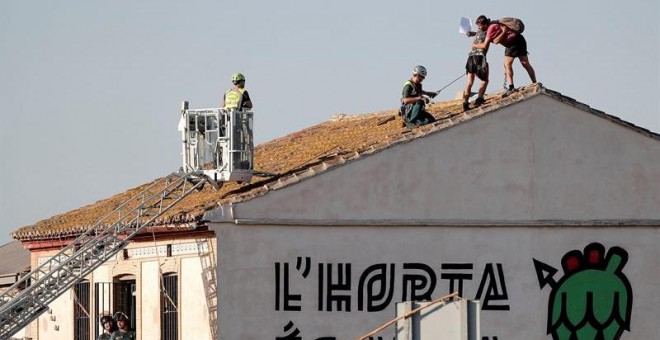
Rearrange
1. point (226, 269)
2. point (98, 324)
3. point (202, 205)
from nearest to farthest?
point (226, 269)
point (202, 205)
point (98, 324)

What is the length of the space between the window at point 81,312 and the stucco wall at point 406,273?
Answer: 28.2 ft

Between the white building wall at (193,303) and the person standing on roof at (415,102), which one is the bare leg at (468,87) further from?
the white building wall at (193,303)

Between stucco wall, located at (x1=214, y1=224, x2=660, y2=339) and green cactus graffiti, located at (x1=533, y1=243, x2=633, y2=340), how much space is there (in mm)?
25

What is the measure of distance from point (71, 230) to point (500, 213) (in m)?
10.5

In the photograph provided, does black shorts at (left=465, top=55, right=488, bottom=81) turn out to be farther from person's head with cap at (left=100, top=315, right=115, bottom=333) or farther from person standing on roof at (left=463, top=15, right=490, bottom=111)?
person's head with cap at (left=100, top=315, right=115, bottom=333)

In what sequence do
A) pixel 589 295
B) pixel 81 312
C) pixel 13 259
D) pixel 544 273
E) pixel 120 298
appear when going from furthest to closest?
1. pixel 13 259
2. pixel 81 312
3. pixel 120 298
4. pixel 589 295
5. pixel 544 273

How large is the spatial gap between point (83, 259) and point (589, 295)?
919cm

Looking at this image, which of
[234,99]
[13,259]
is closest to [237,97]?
[234,99]

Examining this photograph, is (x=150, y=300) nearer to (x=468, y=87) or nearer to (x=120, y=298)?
(x=120, y=298)

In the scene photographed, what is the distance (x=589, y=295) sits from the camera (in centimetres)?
3155

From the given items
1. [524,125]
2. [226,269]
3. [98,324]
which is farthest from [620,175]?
[98,324]

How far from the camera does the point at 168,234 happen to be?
34.4 metres

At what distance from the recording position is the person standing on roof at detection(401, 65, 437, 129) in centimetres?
3309

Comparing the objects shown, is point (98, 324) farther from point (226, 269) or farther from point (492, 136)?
point (492, 136)
